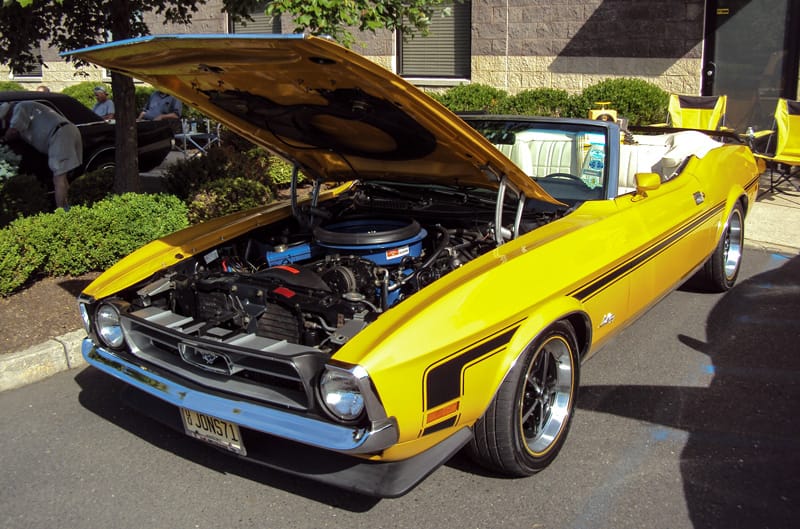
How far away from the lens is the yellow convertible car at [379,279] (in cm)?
281

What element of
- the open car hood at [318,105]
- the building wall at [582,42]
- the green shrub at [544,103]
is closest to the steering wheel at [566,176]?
the open car hood at [318,105]

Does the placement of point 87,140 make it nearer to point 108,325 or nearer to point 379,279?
point 108,325

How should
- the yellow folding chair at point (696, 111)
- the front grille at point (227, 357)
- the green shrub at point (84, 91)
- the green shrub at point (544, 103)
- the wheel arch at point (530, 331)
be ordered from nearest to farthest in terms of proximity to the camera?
the front grille at point (227, 357) < the wheel arch at point (530, 331) < the yellow folding chair at point (696, 111) < the green shrub at point (544, 103) < the green shrub at point (84, 91)

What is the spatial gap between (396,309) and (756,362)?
270 centimetres

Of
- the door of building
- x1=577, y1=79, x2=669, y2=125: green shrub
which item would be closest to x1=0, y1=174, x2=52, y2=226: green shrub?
x1=577, y1=79, x2=669, y2=125: green shrub

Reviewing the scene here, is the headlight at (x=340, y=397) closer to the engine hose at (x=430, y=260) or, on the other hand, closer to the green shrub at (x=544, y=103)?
the engine hose at (x=430, y=260)

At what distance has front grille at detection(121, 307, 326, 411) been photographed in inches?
113

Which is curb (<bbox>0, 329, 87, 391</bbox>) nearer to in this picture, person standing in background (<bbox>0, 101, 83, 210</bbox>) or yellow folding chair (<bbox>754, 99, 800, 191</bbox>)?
person standing in background (<bbox>0, 101, 83, 210</bbox>)

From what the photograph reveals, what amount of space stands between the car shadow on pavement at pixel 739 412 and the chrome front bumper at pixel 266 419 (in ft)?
4.59

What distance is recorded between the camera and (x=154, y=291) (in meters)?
3.73

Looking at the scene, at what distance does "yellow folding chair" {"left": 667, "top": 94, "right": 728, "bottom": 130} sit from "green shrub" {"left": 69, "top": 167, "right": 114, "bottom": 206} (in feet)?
24.0

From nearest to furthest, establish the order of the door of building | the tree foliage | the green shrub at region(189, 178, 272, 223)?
the tree foliage
the green shrub at region(189, 178, 272, 223)
the door of building

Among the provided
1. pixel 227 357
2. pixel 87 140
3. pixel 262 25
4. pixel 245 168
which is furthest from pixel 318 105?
pixel 262 25

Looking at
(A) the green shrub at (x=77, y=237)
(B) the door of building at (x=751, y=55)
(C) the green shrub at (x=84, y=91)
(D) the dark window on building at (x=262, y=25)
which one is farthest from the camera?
(C) the green shrub at (x=84, y=91)
